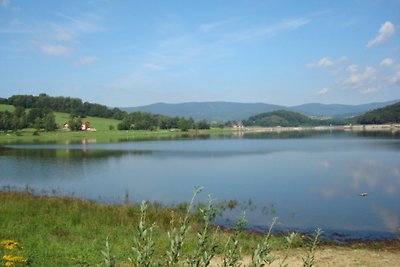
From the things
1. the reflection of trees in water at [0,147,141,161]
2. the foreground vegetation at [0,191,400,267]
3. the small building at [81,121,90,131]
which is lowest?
the reflection of trees in water at [0,147,141,161]

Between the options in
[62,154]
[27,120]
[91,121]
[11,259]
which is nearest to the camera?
[11,259]

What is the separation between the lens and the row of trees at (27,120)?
145150 millimetres

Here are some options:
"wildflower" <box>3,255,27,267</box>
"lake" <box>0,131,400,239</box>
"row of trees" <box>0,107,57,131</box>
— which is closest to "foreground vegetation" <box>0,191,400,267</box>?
"wildflower" <box>3,255,27,267</box>

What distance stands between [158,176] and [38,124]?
118111mm

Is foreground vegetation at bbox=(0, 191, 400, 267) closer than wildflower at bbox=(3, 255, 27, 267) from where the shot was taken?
No

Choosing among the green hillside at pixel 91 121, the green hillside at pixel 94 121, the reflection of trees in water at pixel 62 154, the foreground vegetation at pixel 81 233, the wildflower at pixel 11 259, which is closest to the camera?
the wildflower at pixel 11 259

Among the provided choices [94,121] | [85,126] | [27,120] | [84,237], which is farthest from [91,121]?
[84,237]

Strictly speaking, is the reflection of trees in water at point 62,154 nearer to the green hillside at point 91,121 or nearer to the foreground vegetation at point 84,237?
the foreground vegetation at point 84,237

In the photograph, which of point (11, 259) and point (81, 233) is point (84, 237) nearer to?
point (81, 233)

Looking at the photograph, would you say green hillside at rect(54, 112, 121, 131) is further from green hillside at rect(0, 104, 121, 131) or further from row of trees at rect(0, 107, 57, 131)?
row of trees at rect(0, 107, 57, 131)

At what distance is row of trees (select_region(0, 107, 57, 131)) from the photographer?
476 ft

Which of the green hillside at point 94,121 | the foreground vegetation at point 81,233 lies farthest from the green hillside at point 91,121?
the foreground vegetation at point 81,233

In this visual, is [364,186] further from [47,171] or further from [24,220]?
[47,171]

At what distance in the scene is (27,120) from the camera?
15875 cm
